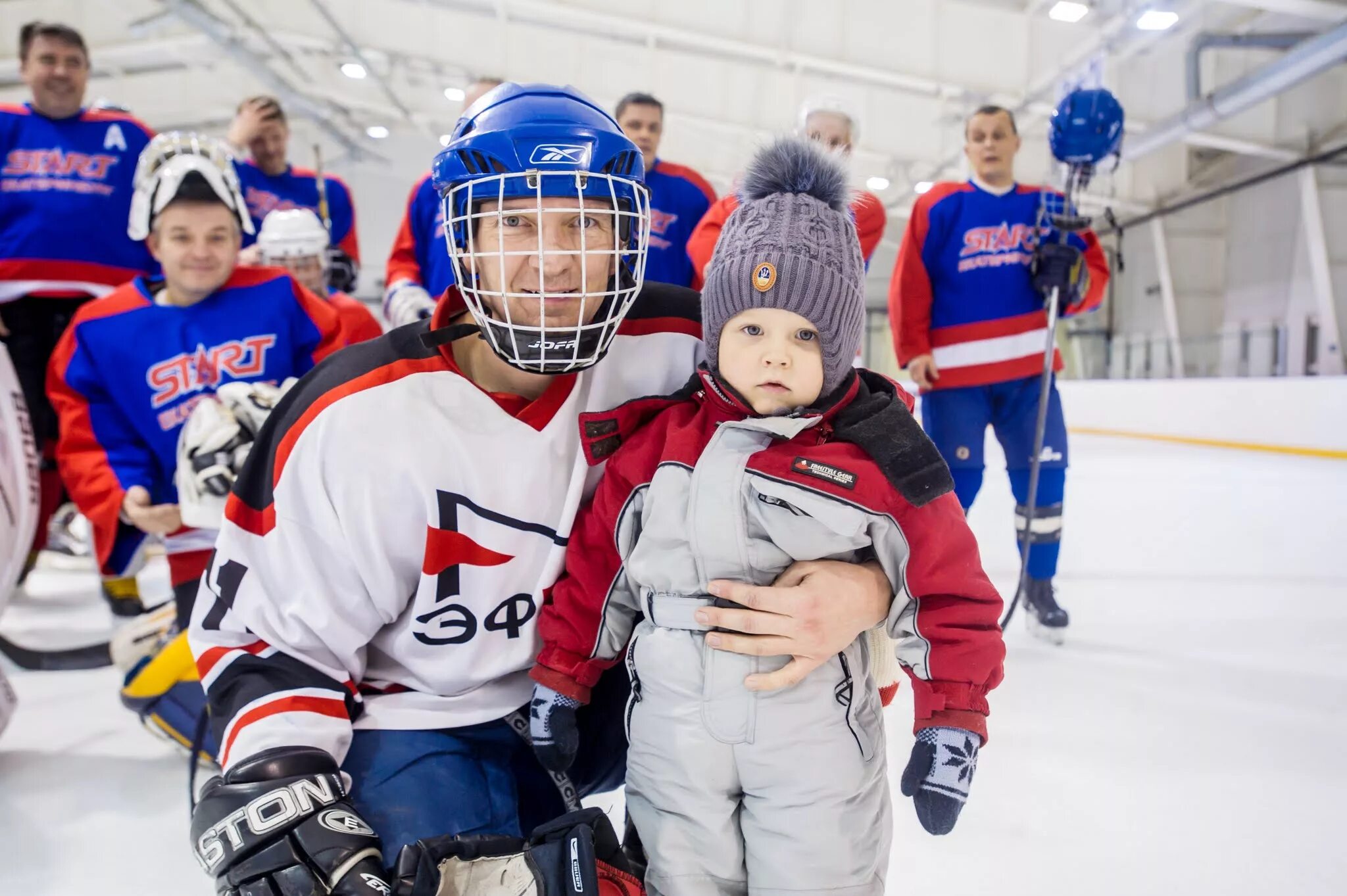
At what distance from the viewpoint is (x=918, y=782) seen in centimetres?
86

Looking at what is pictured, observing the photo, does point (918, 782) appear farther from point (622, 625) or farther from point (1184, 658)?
point (1184, 658)

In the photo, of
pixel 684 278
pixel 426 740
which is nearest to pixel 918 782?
pixel 426 740

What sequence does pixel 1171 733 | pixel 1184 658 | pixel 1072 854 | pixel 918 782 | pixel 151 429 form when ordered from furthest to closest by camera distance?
pixel 1184 658, pixel 151 429, pixel 1171 733, pixel 1072 854, pixel 918 782

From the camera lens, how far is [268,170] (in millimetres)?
3107

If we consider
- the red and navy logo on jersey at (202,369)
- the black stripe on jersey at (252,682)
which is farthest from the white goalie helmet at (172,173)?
the black stripe on jersey at (252,682)

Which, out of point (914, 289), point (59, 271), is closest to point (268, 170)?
point (59, 271)

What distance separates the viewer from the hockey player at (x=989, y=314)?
8.00 feet

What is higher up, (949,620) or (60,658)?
(949,620)

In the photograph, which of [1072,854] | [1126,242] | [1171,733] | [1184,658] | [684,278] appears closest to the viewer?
[1072,854]

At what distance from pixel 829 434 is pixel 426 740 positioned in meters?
0.58

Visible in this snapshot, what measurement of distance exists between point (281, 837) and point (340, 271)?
295 centimetres

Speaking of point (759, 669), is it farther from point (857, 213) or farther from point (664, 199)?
point (664, 199)

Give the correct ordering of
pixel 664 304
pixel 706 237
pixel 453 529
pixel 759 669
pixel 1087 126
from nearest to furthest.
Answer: pixel 759 669, pixel 453 529, pixel 664 304, pixel 706 237, pixel 1087 126

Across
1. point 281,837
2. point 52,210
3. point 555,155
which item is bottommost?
point 281,837
